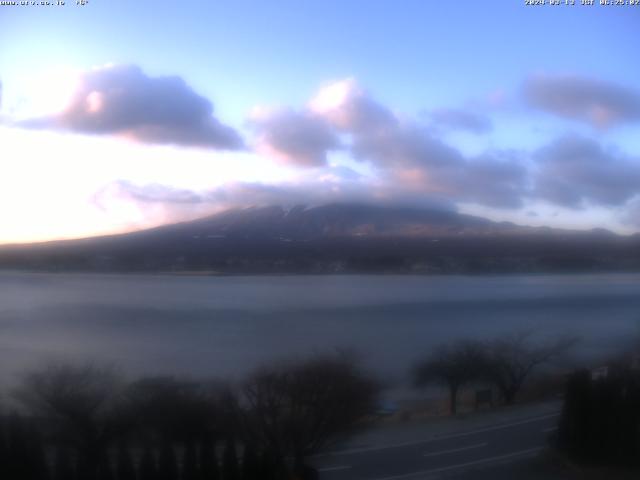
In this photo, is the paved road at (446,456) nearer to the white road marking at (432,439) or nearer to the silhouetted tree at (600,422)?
the white road marking at (432,439)

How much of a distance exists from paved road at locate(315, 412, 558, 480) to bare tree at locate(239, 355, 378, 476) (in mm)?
283

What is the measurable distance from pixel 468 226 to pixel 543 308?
193 centimetres

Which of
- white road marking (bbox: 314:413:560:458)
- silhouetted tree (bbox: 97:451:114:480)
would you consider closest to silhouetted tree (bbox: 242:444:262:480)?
white road marking (bbox: 314:413:560:458)

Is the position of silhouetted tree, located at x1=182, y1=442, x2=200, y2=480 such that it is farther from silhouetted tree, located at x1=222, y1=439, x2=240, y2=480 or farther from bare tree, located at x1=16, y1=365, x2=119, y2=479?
bare tree, located at x1=16, y1=365, x2=119, y2=479

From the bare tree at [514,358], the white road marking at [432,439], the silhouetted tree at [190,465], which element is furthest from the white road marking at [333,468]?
the bare tree at [514,358]

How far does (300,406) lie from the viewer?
586 cm

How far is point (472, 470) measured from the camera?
5809 millimetres

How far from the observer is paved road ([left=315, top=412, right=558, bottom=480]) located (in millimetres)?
5621

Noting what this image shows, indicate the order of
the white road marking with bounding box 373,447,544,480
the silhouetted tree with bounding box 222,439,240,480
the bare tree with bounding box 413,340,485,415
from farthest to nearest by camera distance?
the bare tree with bounding box 413,340,485,415 → the white road marking with bounding box 373,447,544,480 → the silhouetted tree with bounding box 222,439,240,480

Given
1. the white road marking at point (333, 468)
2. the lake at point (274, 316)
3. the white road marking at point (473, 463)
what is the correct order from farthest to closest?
the lake at point (274, 316)
the white road marking at point (333, 468)
the white road marking at point (473, 463)

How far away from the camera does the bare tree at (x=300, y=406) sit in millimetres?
5637

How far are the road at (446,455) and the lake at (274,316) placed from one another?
128 centimetres

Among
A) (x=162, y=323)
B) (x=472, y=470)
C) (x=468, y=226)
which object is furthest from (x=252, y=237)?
(x=472, y=470)

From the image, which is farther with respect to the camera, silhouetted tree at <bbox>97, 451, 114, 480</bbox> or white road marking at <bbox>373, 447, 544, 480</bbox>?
white road marking at <bbox>373, 447, 544, 480</bbox>
